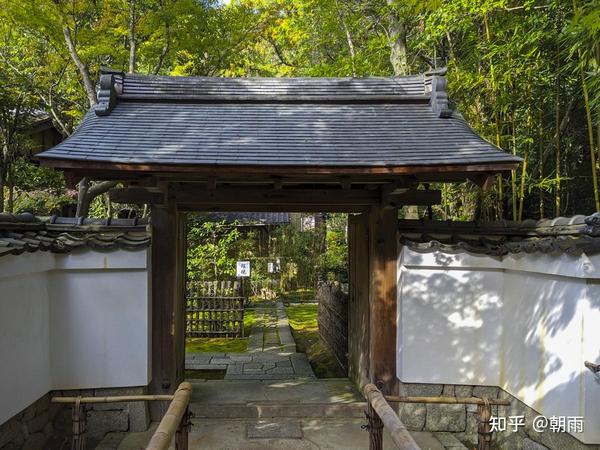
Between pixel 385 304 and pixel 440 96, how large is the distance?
9.03 feet

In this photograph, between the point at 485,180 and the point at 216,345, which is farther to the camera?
the point at 216,345

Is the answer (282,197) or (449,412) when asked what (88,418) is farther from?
(449,412)

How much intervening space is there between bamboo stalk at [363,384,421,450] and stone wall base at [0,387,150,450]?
9.49 feet

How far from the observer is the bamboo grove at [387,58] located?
18.6 feet

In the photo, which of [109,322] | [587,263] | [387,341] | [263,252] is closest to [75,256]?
[109,322]

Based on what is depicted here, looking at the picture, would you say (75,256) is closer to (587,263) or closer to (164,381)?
(164,381)

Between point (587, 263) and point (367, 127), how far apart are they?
2.86 meters

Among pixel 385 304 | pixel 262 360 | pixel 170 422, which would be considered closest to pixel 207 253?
pixel 262 360

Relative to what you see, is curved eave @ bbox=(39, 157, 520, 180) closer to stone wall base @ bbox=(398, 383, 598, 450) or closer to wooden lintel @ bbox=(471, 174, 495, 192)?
wooden lintel @ bbox=(471, 174, 495, 192)

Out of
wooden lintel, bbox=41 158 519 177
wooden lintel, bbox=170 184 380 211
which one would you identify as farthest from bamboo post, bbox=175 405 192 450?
wooden lintel, bbox=170 184 380 211

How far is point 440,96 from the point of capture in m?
5.58

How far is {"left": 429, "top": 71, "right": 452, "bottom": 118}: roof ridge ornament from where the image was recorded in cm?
548

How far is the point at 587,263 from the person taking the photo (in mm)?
3365

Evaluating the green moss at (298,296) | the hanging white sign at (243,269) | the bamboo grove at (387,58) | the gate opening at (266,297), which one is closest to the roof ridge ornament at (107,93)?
the gate opening at (266,297)
